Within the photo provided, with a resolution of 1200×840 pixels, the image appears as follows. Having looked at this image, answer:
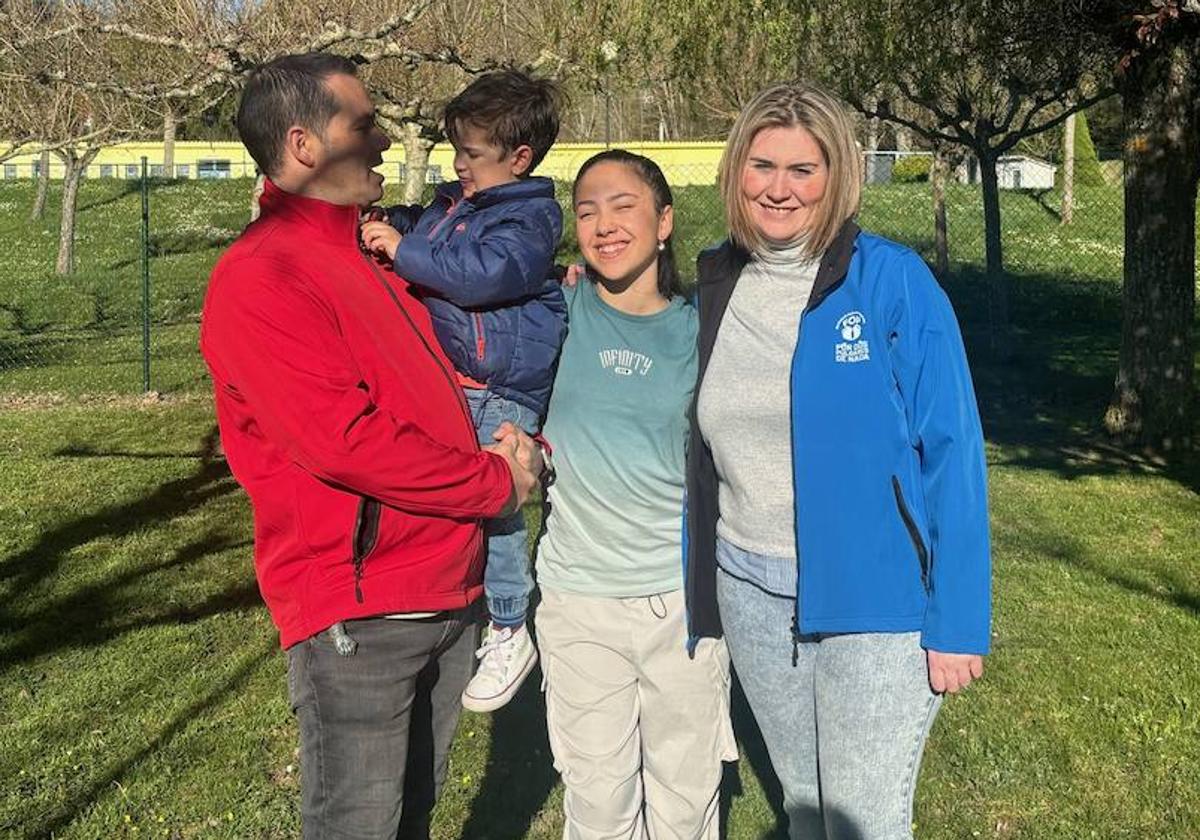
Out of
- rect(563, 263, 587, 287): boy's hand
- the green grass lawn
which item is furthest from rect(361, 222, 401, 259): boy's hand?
the green grass lawn

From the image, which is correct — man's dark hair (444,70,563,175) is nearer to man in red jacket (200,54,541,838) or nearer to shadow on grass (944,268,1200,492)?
man in red jacket (200,54,541,838)

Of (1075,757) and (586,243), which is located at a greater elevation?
(586,243)

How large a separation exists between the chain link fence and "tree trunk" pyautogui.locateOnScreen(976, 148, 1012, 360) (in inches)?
51.1

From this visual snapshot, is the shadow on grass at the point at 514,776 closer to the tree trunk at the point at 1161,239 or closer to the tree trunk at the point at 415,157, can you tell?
the tree trunk at the point at 1161,239

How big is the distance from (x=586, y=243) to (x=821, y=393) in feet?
2.34

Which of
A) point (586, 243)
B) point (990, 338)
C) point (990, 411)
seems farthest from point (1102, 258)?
point (586, 243)

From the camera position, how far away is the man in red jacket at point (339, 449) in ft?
6.10

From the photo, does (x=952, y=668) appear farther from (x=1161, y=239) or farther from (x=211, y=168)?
(x=211, y=168)

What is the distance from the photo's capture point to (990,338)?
13.1 metres

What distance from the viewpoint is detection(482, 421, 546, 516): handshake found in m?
2.19

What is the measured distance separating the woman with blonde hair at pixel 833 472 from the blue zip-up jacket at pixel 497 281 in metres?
0.38

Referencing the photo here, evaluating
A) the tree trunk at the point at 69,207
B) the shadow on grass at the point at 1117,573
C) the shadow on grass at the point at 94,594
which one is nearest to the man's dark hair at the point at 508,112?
the shadow on grass at the point at 94,594

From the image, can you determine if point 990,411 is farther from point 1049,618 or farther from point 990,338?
point 1049,618

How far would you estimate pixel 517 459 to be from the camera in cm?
222
